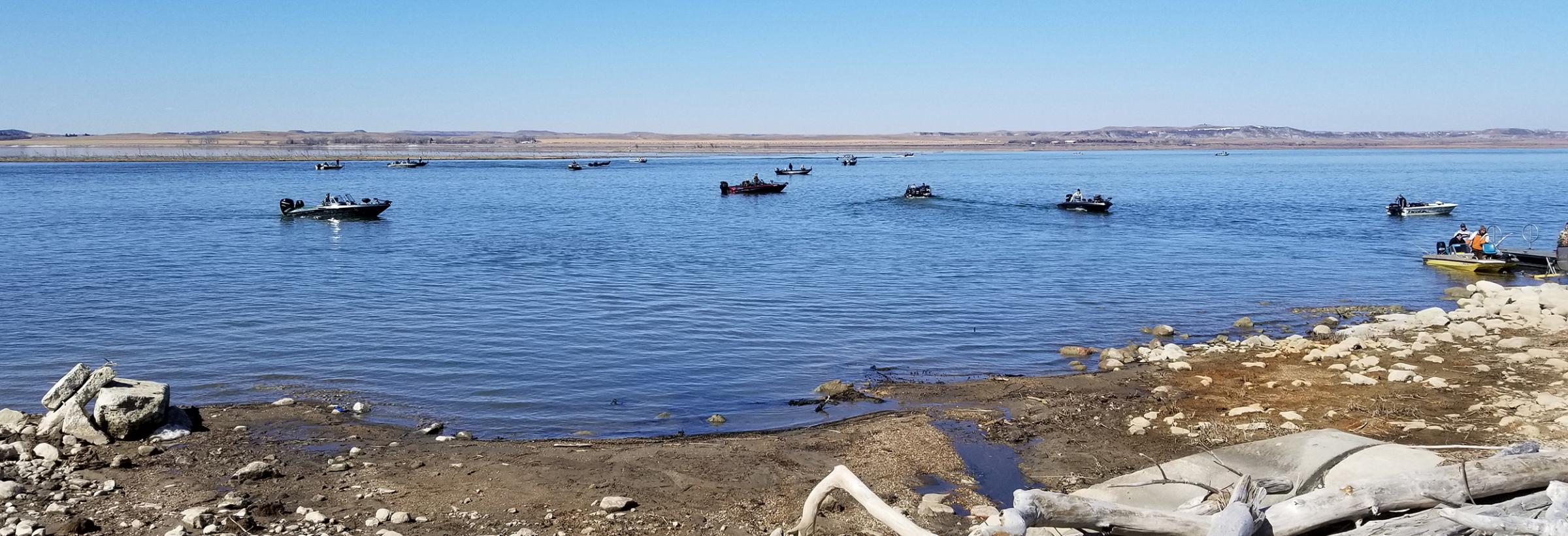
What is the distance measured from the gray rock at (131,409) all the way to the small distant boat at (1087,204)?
53.1 metres

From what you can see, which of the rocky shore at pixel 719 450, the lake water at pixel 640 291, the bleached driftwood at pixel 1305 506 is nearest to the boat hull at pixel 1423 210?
the lake water at pixel 640 291

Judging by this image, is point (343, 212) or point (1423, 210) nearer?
point (1423, 210)

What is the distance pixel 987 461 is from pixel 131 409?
34.1 feet

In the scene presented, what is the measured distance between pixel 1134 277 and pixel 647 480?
23625 mm

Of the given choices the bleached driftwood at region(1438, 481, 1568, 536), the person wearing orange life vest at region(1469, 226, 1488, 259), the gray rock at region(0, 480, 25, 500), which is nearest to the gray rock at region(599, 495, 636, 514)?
the gray rock at region(0, 480, 25, 500)

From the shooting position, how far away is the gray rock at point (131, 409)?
42.8ft

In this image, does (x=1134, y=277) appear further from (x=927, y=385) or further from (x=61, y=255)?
(x=61, y=255)

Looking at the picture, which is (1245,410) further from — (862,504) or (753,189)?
(753,189)

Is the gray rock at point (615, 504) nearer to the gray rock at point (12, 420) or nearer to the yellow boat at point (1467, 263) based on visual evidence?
the gray rock at point (12, 420)

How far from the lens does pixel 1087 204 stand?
199 feet

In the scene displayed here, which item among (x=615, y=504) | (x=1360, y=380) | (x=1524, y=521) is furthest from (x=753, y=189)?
(x=1524, y=521)

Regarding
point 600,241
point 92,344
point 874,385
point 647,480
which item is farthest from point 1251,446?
point 600,241

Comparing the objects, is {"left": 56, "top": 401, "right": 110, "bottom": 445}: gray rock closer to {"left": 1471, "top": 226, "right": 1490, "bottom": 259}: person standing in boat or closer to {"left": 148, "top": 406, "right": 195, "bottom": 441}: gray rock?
{"left": 148, "top": 406, "right": 195, "bottom": 441}: gray rock

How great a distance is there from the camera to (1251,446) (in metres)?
10.8
